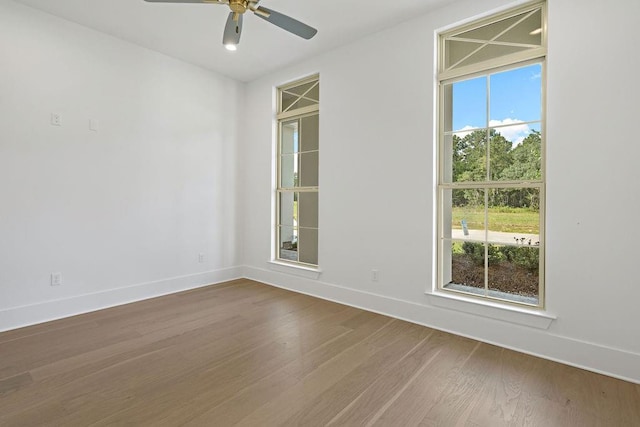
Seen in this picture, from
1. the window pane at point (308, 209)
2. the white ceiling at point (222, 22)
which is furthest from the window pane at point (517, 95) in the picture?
the window pane at point (308, 209)

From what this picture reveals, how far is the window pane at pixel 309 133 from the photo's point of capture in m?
4.25

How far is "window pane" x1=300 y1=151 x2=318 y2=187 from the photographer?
425 centimetres

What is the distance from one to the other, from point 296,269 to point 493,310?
229 cm

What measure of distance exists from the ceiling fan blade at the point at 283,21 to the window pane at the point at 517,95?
1.63 metres

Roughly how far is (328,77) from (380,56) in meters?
0.70

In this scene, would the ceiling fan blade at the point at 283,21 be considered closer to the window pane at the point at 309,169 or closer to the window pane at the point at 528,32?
the window pane at the point at 528,32

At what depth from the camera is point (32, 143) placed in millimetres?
2984

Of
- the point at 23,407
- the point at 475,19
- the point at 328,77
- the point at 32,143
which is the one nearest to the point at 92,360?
the point at 23,407

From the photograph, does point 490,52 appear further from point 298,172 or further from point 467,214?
point 298,172

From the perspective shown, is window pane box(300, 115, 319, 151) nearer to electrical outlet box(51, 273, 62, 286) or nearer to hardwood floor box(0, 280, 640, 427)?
hardwood floor box(0, 280, 640, 427)

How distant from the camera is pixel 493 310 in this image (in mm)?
2641

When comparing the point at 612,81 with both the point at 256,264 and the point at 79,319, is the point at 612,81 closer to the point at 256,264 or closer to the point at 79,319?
the point at 256,264

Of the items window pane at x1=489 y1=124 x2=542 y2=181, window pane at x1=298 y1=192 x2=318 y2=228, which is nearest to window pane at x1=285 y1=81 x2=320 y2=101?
window pane at x1=298 y1=192 x2=318 y2=228

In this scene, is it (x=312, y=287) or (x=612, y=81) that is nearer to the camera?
(x=612, y=81)
